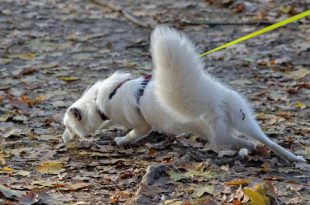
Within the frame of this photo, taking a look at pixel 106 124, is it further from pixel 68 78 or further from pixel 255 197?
pixel 255 197


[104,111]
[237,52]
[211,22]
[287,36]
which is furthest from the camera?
[211,22]

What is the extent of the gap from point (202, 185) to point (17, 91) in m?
3.68

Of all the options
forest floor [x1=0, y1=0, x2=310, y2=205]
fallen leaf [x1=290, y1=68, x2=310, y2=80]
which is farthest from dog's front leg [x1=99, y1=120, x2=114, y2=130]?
fallen leaf [x1=290, y1=68, x2=310, y2=80]

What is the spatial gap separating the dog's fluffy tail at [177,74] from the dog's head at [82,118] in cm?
100

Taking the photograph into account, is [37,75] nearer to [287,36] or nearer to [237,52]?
[237,52]

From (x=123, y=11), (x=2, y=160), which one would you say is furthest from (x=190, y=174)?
(x=123, y=11)

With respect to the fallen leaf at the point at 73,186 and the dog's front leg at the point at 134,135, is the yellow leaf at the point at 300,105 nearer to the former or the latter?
the dog's front leg at the point at 134,135

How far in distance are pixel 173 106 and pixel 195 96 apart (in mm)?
188

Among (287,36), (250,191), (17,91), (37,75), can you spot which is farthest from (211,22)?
(250,191)

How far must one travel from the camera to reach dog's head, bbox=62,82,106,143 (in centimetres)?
567

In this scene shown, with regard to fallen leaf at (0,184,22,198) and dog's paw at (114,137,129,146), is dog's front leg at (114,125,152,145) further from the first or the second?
fallen leaf at (0,184,22,198)

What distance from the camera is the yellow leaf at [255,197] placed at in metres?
3.64

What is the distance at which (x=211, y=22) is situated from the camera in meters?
10.3

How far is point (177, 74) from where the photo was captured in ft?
14.8
